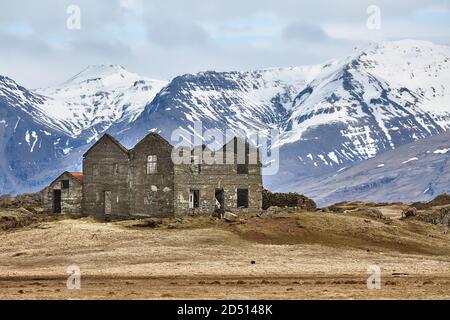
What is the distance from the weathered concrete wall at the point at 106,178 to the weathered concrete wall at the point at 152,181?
1050 millimetres

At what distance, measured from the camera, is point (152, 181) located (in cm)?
9225

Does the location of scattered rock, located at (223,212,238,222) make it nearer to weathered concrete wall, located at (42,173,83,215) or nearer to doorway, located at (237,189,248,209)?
doorway, located at (237,189,248,209)

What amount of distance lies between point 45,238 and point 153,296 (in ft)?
118

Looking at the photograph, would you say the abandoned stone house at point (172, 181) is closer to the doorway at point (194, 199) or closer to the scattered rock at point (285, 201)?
the doorway at point (194, 199)

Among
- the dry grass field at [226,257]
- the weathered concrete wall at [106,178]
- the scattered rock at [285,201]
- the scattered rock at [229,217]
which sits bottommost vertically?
the dry grass field at [226,257]

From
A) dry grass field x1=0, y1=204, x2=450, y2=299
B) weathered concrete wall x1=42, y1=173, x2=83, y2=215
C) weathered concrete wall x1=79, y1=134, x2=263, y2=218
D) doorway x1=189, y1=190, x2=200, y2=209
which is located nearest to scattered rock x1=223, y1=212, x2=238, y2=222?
dry grass field x1=0, y1=204, x2=450, y2=299

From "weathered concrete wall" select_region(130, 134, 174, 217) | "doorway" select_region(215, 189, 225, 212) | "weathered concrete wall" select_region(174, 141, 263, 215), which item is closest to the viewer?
"weathered concrete wall" select_region(174, 141, 263, 215)

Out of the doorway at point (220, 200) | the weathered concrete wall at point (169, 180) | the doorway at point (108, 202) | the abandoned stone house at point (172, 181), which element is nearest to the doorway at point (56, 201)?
the abandoned stone house at point (172, 181)

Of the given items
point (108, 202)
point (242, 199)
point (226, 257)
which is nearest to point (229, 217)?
point (242, 199)

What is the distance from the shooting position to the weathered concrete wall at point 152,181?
91.3m

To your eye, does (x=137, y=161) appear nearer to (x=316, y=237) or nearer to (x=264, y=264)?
(x=316, y=237)

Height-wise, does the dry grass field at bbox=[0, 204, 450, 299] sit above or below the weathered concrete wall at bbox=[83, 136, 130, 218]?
below

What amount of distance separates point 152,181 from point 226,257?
21985mm

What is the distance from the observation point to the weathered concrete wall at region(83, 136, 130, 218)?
95312 mm
